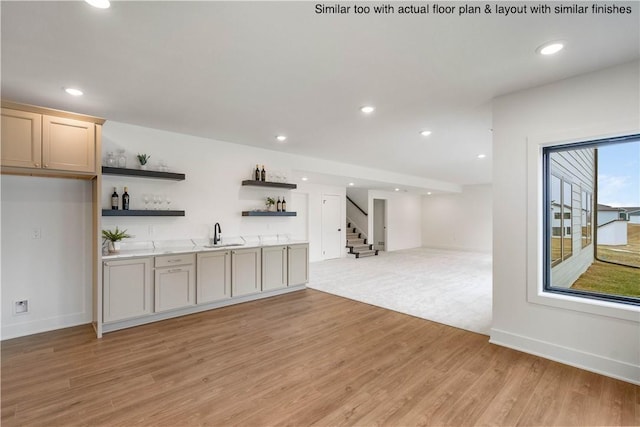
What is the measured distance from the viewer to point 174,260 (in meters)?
3.89

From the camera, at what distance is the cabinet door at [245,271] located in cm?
445

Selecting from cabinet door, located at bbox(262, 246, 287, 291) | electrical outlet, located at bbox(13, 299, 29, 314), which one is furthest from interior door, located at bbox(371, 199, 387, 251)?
electrical outlet, located at bbox(13, 299, 29, 314)

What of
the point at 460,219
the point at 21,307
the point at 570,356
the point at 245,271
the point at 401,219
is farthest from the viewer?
the point at 401,219

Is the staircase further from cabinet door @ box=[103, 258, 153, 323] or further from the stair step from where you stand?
cabinet door @ box=[103, 258, 153, 323]

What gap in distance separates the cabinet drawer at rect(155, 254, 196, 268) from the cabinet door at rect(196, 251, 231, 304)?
0.38 feet

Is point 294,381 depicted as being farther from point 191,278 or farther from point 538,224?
point 538,224

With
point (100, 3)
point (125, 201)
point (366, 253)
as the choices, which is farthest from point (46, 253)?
point (366, 253)

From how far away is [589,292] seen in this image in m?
2.75

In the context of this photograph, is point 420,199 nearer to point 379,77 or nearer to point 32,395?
point 379,77

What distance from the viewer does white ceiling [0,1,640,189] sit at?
75.2 inches

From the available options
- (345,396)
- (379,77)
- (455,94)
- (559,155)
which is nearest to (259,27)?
(379,77)

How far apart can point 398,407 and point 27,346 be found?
3.76 meters

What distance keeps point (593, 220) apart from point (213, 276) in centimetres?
455

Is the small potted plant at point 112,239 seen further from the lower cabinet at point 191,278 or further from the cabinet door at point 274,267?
the cabinet door at point 274,267
